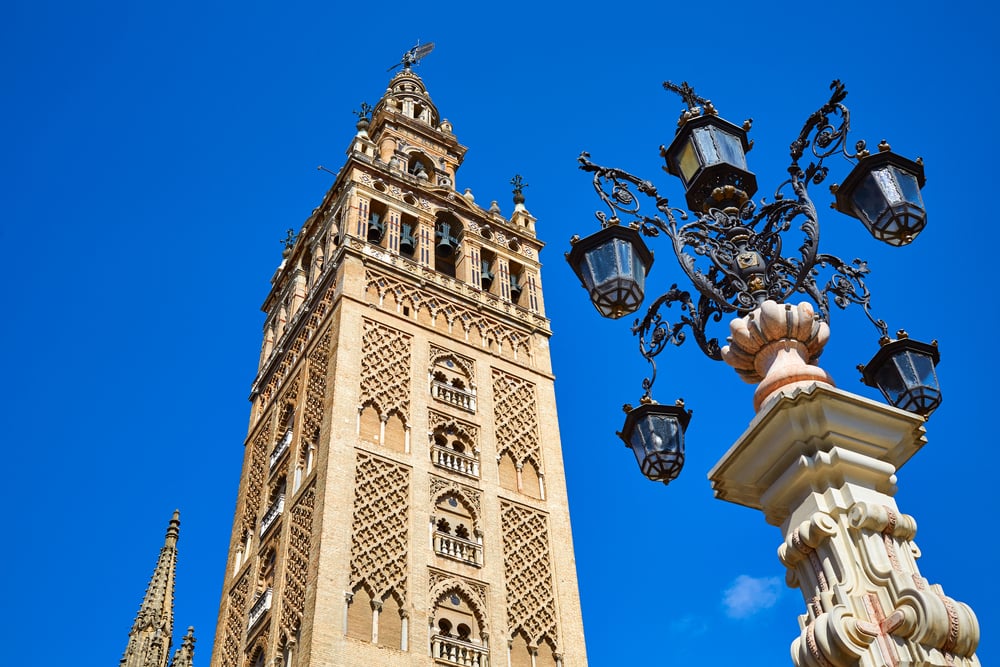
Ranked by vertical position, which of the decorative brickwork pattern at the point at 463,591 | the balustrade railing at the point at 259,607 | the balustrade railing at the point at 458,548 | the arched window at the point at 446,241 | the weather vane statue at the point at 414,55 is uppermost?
the weather vane statue at the point at 414,55

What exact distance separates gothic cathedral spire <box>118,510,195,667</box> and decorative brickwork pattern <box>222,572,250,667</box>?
84.5 inches

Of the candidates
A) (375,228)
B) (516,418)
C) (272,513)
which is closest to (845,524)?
(272,513)

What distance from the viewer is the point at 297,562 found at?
56.5ft

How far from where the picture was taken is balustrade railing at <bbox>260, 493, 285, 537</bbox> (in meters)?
19.1

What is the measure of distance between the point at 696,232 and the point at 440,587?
12.4 m

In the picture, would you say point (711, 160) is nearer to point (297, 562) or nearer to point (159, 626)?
point (297, 562)

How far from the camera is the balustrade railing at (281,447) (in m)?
20.2

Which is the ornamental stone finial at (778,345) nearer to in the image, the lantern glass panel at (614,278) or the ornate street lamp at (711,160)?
the lantern glass panel at (614,278)

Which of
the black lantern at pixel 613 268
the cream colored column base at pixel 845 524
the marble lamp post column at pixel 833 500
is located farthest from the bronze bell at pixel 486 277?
the cream colored column base at pixel 845 524

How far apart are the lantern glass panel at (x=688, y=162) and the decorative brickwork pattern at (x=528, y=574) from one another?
12275 mm

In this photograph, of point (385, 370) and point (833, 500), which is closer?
point (833, 500)

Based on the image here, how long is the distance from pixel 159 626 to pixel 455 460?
777cm

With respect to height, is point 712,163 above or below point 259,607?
below

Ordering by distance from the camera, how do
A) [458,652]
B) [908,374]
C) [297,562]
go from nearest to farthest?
[908,374]
[458,652]
[297,562]
